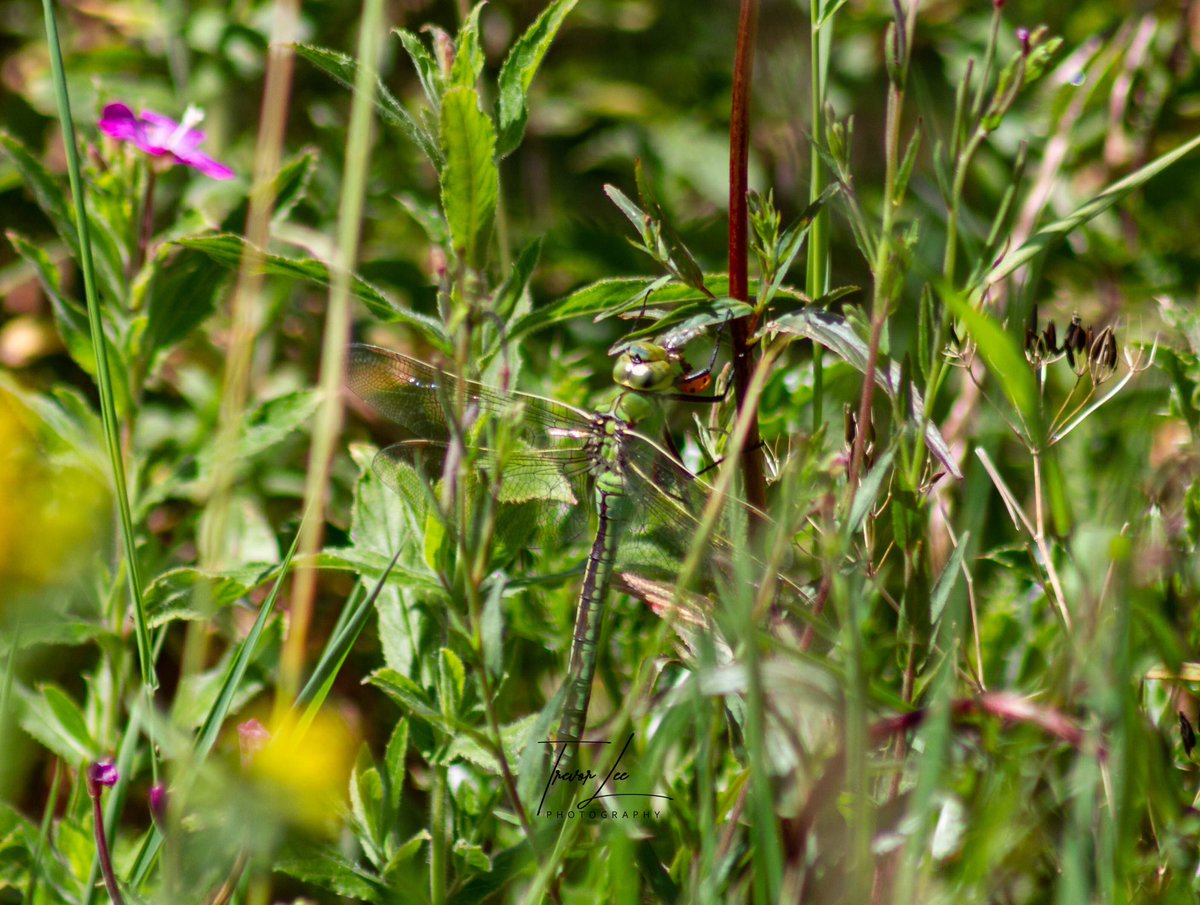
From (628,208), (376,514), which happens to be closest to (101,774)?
(376,514)

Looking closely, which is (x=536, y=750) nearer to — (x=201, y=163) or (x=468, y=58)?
(x=468, y=58)

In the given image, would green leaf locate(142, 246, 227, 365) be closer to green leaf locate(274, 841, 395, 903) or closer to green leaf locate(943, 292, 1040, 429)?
green leaf locate(274, 841, 395, 903)

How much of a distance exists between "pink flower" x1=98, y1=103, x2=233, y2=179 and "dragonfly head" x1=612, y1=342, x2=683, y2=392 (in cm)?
61

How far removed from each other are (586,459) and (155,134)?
696 millimetres

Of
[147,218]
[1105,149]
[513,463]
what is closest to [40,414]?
[147,218]

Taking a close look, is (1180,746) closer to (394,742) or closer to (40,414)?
(394,742)

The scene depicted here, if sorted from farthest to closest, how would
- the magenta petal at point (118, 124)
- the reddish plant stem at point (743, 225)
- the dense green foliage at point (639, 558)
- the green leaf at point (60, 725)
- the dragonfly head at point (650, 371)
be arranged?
the magenta petal at point (118, 124)
the green leaf at point (60, 725)
the dragonfly head at point (650, 371)
the reddish plant stem at point (743, 225)
the dense green foliage at point (639, 558)

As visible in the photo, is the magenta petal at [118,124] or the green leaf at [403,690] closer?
the green leaf at [403,690]

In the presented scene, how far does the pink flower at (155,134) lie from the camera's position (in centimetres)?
139

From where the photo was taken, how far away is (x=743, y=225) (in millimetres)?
1105

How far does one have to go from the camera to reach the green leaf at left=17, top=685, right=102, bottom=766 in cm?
128

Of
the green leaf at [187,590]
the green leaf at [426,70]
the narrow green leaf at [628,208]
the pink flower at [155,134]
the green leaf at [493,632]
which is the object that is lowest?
the green leaf at [187,590]

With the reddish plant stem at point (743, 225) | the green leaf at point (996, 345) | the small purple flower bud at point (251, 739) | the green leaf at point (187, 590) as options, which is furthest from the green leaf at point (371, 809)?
the green leaf at point (996, 345)

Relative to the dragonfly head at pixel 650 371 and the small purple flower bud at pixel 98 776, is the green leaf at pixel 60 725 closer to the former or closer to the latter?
the small purple flower bud at pixel 98 776
